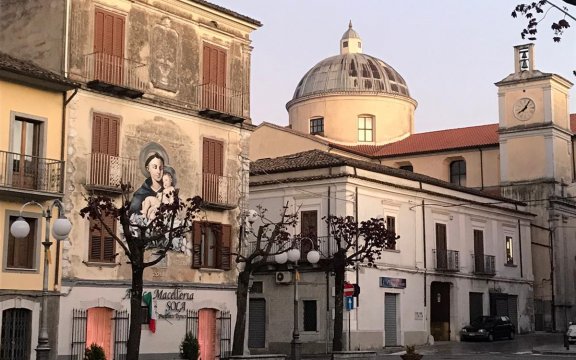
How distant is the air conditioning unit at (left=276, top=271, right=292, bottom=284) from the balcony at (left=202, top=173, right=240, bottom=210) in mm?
8538

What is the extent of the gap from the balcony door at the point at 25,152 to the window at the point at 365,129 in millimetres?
38055

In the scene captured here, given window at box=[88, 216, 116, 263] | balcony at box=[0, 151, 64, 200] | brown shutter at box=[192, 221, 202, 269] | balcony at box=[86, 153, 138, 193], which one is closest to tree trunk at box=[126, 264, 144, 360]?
balcony at box=[0, 151, 64, 200]

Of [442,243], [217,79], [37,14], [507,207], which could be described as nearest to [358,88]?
[507,207]

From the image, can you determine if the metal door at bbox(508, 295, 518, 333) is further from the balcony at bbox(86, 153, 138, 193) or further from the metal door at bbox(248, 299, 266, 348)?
the balcony at bbox(86, 153, 138, 193)

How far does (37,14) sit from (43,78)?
3686 mm

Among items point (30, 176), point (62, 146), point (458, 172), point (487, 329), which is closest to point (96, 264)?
point (30, 176)

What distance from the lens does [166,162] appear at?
1230 inches

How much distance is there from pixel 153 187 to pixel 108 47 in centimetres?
496

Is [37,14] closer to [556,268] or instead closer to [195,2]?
[195,2]

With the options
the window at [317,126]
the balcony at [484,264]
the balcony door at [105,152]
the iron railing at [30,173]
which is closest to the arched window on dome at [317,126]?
the window at [317,126]

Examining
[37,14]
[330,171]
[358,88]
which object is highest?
[358,88]

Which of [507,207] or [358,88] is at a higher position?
[358,88]

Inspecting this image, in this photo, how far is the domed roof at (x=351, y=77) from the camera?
2472 inches

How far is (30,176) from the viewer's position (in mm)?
26438
